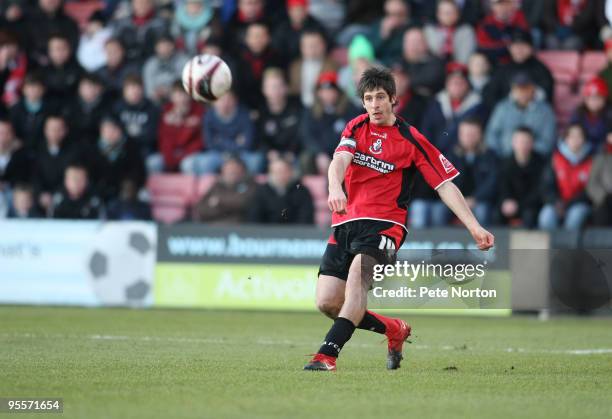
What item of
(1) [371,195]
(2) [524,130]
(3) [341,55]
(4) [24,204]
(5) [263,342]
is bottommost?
(5) [263,342]

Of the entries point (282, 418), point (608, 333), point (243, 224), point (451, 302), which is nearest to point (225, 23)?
point (243, 224)

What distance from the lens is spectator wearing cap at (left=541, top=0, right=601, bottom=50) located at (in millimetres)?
19062

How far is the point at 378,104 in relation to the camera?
8859 mm

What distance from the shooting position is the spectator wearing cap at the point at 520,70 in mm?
18000

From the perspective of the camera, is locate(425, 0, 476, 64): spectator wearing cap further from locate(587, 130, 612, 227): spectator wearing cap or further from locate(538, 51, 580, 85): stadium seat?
locate(587, 130, 612, 227): spectator wearing cap

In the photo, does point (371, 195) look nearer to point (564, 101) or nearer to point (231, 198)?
point (231, 198)

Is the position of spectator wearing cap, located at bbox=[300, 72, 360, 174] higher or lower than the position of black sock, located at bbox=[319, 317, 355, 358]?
higher

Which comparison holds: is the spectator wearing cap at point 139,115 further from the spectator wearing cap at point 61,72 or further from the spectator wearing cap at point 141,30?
the spectator wearing cap at point 141,30

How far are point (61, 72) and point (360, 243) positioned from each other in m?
12.7

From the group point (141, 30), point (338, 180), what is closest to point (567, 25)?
point (141, 30)

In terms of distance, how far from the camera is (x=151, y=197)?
19188mm

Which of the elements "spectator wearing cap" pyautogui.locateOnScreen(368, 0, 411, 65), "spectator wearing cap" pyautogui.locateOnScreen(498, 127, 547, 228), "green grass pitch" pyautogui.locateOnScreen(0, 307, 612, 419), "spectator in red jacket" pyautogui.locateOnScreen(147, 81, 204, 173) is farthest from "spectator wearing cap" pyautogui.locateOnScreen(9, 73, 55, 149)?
"spectator wearing cap" pyautogui.locateOnScreen(498, 127, 547, 228)

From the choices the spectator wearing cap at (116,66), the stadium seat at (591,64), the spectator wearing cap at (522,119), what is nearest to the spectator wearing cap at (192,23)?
the spectator wearing cap at (116,66)

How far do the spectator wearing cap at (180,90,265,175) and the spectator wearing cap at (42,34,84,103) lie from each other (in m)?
2.82
